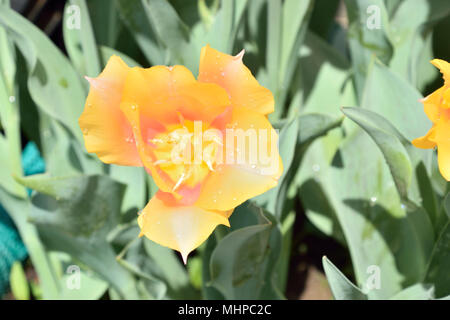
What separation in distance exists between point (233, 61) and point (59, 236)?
0.52m

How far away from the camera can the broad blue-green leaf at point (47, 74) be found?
0.67 metres

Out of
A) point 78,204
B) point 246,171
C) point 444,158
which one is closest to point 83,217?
point 78,204

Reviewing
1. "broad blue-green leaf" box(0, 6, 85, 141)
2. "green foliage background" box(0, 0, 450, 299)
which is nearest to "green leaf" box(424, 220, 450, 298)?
"green foliage background" box(0, 0, 450, 299)

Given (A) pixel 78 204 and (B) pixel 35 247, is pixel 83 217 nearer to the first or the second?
(A) pixel 78 204

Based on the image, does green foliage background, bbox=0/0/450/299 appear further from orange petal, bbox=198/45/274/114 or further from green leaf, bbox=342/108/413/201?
orange petal, bbox=198/45/274/114

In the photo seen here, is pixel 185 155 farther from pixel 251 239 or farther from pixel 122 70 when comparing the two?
pixel 251 239

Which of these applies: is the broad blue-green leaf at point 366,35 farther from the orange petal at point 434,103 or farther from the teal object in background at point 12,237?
the teal object in background at point 12,237

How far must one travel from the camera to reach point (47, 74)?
0.73m

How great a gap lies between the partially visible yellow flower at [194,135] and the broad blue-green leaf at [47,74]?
316 millimetres

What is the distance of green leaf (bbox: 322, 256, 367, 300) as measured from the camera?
0.57 metres

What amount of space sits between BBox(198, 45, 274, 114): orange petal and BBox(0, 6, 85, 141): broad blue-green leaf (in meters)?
0.36

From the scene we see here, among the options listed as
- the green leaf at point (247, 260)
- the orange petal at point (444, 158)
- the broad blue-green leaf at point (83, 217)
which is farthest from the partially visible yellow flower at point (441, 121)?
the broad blue-green leaf at point (83, 217)

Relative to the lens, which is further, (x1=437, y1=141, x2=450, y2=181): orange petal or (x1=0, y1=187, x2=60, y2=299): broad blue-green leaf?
(x1=0, y1=187, x2=60, y2=299): broad blue-green leaf

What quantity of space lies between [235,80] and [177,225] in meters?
0.12
